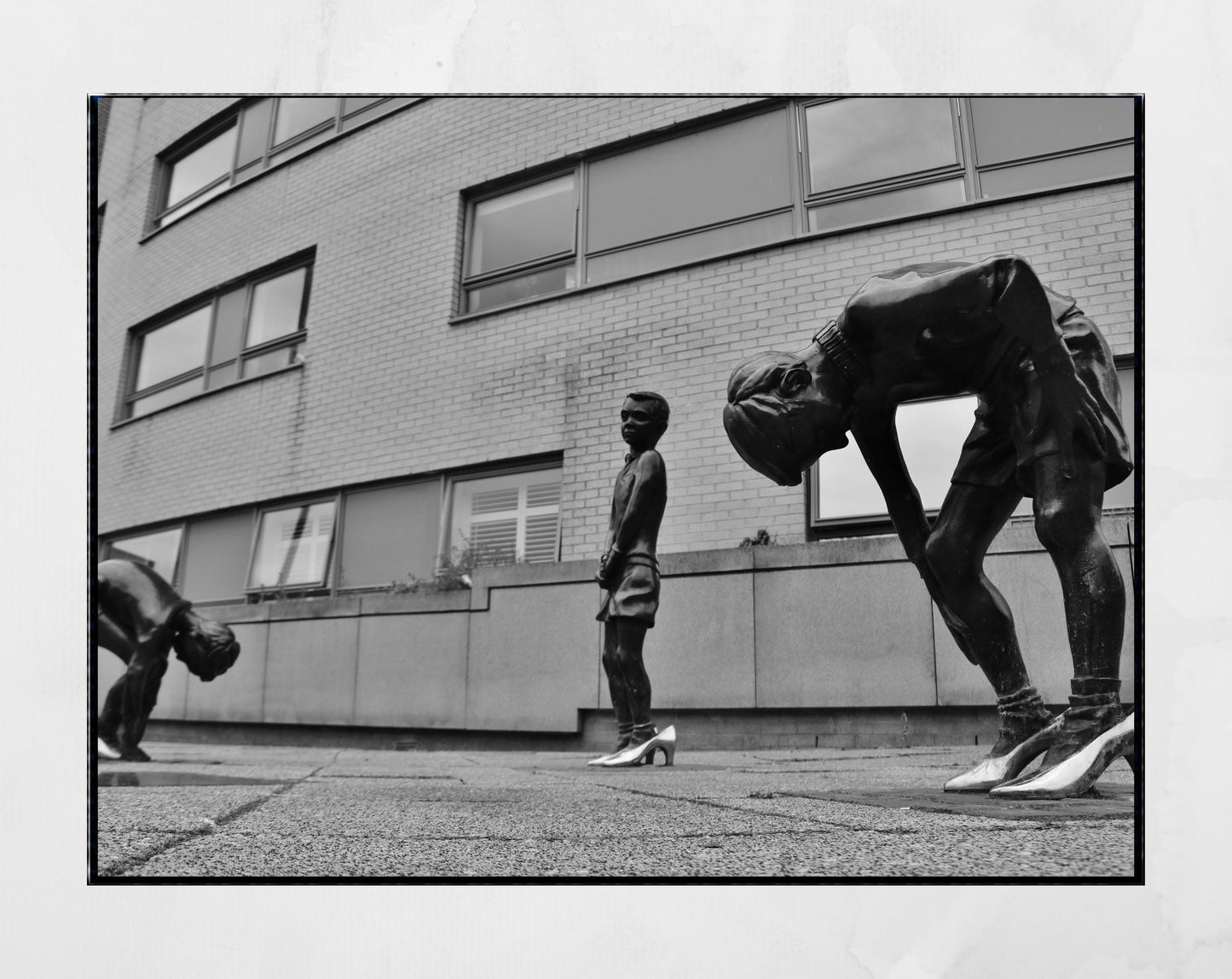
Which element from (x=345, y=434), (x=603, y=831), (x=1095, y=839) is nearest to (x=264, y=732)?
(x=345, y=434)

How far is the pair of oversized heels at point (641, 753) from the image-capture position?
368cm

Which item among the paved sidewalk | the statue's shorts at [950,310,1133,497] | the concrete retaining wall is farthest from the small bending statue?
the statue's shorts at [950,310,1133,497]

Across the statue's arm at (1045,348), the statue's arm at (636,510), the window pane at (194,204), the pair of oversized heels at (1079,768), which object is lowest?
the pair of oversized heels at (1079,768)

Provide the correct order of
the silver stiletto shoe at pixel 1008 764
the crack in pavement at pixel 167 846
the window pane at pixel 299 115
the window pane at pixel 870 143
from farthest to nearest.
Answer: the window pane at pixel 870 143
the window pane at pixel 299 115
the silver stiletto shoe at pixel 1008 764
the crack in pavement at pixel 167 846

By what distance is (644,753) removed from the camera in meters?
3.73

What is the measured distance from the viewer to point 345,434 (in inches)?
283

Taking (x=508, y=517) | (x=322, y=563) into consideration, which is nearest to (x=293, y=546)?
(x=322, y=563)

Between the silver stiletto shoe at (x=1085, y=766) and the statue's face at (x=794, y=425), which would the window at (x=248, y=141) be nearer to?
the statue's face at (x=794, y=425)

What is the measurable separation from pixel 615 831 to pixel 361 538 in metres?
5.62

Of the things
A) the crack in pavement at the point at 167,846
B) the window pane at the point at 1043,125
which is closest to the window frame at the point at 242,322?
the window pane at the point at 1043,125

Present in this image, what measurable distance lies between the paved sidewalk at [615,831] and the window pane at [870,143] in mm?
2624

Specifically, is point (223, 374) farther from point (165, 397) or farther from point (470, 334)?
point (470, 334)
